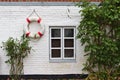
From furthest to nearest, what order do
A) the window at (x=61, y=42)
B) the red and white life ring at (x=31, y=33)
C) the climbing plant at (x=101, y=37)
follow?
the window at (x=61, y=42) < the red and white life ring at (x=31, y=33) < the climbing plant at (x=101, y=37)

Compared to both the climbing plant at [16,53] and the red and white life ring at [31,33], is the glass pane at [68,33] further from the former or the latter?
the climbing plant at [16,53]

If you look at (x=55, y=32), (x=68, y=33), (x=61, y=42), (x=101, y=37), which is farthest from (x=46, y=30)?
(x=101, y=37)

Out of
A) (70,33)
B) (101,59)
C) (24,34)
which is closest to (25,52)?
(24,34)

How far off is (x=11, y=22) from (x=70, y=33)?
2.21 meters

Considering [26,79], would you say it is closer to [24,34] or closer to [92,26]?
[24,34]

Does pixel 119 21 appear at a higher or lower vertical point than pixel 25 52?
higher

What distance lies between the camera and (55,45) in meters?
14.8

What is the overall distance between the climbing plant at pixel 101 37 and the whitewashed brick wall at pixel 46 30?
52 cm

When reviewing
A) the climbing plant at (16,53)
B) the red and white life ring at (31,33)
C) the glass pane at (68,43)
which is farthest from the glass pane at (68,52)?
the climbing plant at (16,53)

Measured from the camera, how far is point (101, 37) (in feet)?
46.5

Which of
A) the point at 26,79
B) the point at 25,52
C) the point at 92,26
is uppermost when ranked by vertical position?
the point at 92,26

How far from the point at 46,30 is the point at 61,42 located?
0.72m

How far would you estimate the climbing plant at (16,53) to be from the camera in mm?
14258

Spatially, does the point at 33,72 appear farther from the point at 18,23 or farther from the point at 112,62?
the point at 112,62
